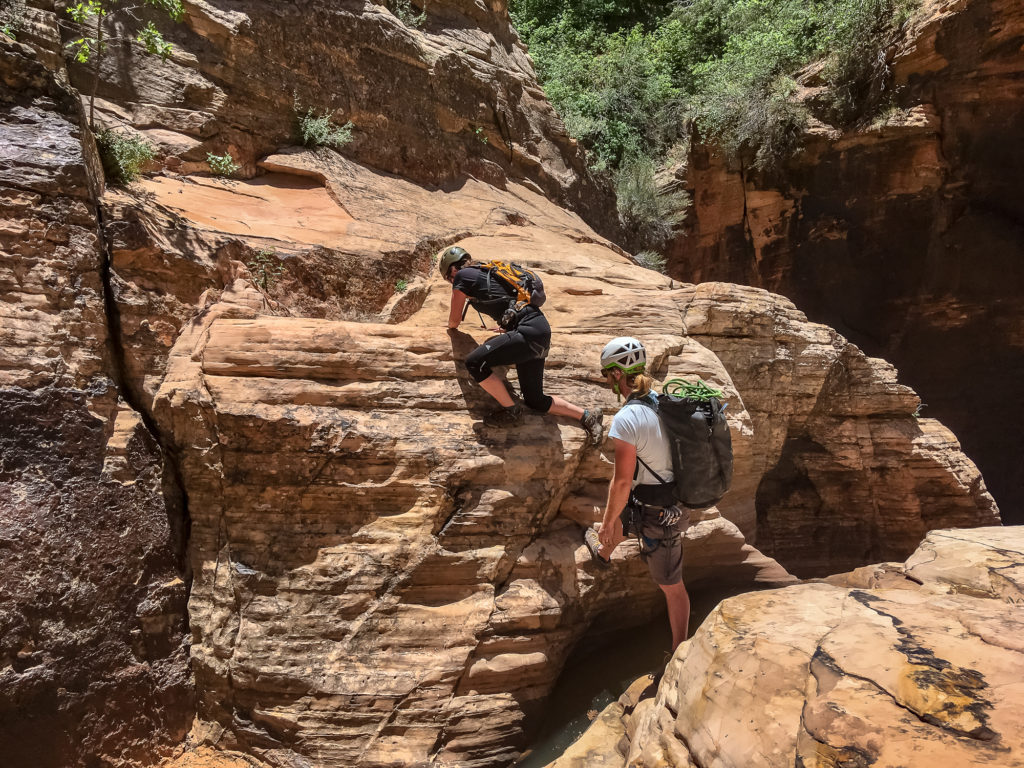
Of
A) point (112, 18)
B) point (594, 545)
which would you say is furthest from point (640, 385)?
point (112, 18)

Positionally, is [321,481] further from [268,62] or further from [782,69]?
[782,69]

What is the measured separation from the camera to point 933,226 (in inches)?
508

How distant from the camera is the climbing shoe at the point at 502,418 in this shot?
16.2ft

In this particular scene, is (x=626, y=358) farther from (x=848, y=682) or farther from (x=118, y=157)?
(x=118, y=157)

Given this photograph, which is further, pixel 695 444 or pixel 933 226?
pixel 933 226

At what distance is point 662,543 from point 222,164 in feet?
22.5

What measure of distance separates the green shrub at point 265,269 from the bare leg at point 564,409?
3.13 meters

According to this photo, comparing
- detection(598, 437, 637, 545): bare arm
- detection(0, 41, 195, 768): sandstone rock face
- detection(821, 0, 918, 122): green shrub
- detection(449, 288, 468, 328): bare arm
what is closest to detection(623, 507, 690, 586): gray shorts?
detection(598, 437, 637, 545): bare arm

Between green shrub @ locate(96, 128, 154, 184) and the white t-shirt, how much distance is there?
522 centimetres

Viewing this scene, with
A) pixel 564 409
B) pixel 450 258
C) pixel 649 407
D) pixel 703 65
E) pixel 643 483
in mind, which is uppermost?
pixel 703 65

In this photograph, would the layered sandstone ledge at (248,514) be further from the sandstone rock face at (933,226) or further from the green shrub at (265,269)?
the sandstone rock face at (933,226)

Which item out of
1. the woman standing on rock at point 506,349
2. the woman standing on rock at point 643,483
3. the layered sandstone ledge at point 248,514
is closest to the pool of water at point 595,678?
the layered sandstone ledge at point 248,514

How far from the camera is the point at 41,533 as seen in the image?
13.5 ft

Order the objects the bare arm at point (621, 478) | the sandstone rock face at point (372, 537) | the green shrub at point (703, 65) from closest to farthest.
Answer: the bare arm at point (621, 478), the sandstone rock face at point (372, 537), the green shrub at point (703, 65)
